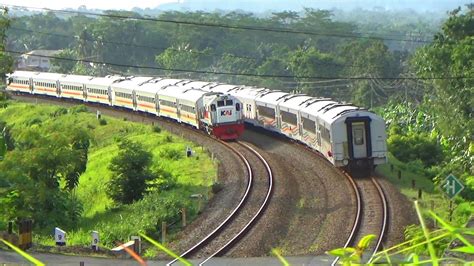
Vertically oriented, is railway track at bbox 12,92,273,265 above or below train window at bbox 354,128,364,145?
below

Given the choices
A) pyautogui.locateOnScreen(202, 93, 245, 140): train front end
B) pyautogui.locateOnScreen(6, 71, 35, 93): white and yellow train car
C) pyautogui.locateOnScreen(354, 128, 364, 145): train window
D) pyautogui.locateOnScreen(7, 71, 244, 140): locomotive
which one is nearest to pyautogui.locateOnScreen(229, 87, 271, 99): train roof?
pyautogui.locateOnScreen(7, 71, 244, 140): locomotive

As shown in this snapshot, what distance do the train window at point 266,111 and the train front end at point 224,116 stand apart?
4.78 feet

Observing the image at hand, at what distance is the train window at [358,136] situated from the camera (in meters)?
29.3

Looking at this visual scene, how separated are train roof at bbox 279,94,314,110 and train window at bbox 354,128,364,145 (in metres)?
5.62

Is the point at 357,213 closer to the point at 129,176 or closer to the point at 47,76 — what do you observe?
the point at 129,176

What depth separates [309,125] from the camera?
3325 cm

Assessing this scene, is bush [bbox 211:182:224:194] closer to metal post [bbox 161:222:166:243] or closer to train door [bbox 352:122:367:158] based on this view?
train door [bbox 352:122:367:158]

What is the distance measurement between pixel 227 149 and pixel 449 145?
15540 mm

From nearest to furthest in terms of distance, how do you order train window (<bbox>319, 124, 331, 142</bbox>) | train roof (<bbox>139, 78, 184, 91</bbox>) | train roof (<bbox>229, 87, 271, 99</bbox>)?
train window (<bbox>319, 124, 331, 142</bbox>) < train roof (<bbox>229, 87, 271, 99</bbox>) < train roof (<bbox>139, 78, 184, 91</bbox>)

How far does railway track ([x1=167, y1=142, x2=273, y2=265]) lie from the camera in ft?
66.0

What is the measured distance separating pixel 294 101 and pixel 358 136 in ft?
24.8

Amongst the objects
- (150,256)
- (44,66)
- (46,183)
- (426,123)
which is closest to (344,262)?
(150,256)

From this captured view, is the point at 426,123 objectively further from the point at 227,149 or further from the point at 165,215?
the point at 165,215

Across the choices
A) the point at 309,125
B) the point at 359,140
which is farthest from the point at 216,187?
the point at 309,125
